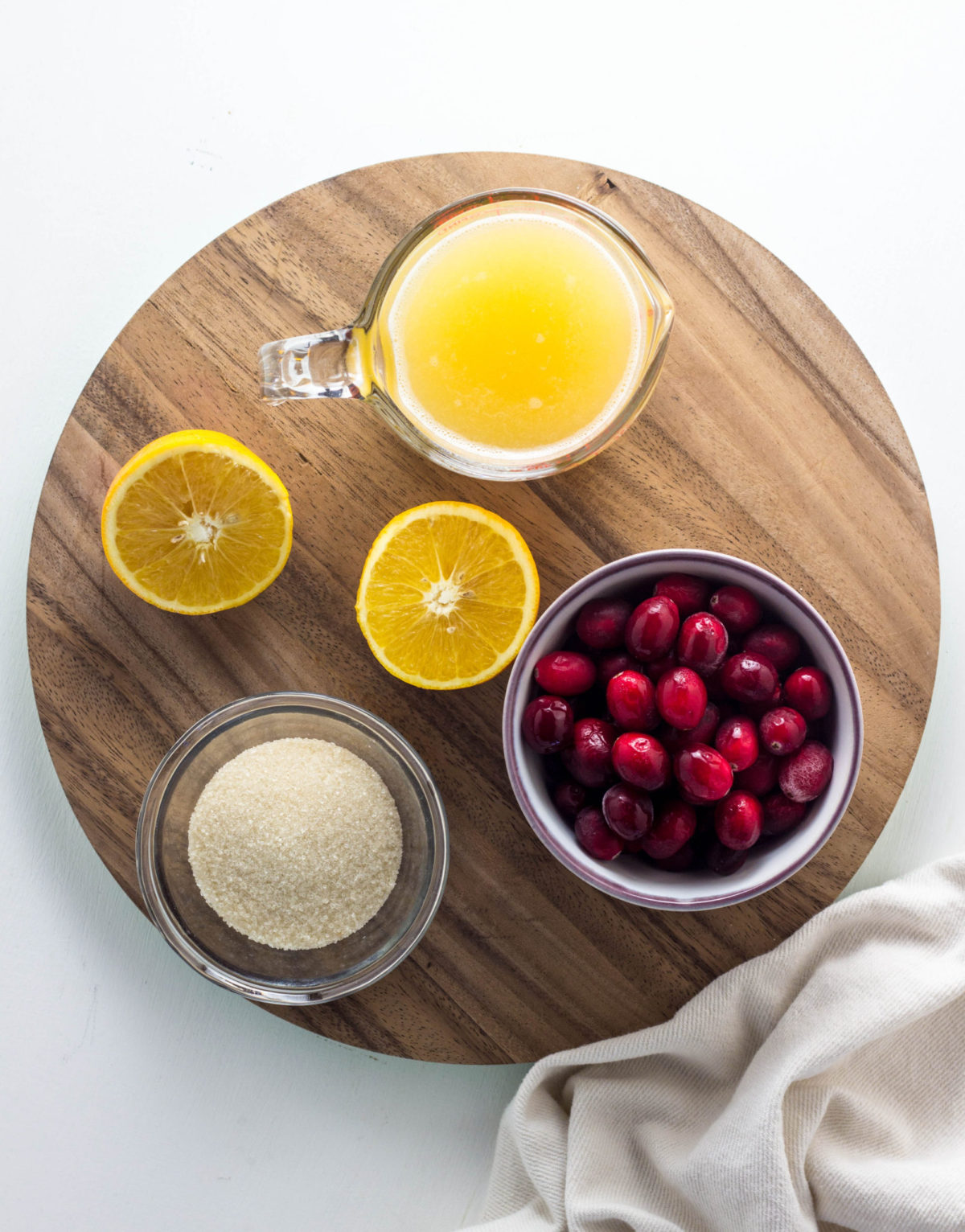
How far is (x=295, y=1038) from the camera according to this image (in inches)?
56.7

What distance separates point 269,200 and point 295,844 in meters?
0.97

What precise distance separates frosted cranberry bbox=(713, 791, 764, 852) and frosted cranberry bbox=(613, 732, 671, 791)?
0.08 metres

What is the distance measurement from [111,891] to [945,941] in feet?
3.94

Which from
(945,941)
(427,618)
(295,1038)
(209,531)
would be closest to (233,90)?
(209,531)

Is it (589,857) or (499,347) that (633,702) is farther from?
(499,347)

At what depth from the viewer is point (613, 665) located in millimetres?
1078

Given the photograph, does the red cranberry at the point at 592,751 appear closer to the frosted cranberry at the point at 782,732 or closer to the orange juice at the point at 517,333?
the frosted cranberry at the point at 782,732

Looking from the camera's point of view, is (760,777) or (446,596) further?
(446,596)

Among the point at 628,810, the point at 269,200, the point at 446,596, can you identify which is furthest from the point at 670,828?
the point at 269,200

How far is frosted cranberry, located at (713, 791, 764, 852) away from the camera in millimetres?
1007

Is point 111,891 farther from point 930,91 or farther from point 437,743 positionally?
point 930,91

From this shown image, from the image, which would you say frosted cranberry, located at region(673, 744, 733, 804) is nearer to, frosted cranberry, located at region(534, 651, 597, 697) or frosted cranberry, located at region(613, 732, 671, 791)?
frosted cranberry, located at region(613, 732, 671, 791)

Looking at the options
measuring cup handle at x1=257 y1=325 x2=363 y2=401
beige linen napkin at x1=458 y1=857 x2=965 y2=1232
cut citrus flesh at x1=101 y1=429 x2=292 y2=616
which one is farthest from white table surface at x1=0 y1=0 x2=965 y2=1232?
measuring cup handle at x1=257 y1=325 x2=363 y2=401

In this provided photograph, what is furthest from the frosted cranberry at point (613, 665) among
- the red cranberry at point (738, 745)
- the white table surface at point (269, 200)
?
the white table surface at point (269, 200)
